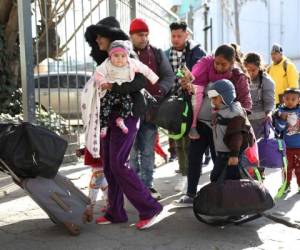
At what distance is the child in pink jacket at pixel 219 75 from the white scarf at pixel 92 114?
0.95 meters

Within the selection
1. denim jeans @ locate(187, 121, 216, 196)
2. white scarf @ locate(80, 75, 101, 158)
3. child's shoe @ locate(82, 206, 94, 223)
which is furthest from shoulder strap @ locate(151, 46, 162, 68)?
child's shoe @ locate(82, 206, 94, 223)

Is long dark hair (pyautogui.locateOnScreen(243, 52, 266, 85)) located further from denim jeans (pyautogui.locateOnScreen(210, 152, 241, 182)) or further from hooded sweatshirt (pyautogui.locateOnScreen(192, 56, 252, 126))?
denim jeans (pyautogui.locateOnScreen(210, 152, 241, 182))

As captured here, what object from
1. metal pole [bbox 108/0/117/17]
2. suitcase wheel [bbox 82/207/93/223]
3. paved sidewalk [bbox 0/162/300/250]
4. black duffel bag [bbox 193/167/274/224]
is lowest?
paved sidewalk [bbox 0/162/300/250]

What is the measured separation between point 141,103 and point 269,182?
2.58m

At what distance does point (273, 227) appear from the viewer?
4.33 m

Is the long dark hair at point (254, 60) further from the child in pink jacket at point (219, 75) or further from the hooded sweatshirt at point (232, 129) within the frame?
the hooded sweatshirt at point (232, 129)

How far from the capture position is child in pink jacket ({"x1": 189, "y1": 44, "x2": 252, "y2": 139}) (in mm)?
4473

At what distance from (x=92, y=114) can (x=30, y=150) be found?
581mm

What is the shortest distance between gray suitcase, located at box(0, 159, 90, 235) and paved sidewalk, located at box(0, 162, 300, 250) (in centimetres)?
13

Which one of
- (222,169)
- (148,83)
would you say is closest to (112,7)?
(148,83)

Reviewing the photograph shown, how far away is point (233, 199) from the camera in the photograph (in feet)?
13.1

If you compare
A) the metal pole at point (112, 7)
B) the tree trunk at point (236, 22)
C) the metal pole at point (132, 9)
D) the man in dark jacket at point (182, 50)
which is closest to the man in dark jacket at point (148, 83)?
the man in dark jacket at point (182, 50)

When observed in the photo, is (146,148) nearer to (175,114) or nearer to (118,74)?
(175,114)

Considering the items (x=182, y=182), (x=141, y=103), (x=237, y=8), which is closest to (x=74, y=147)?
(x=182, y=182)
